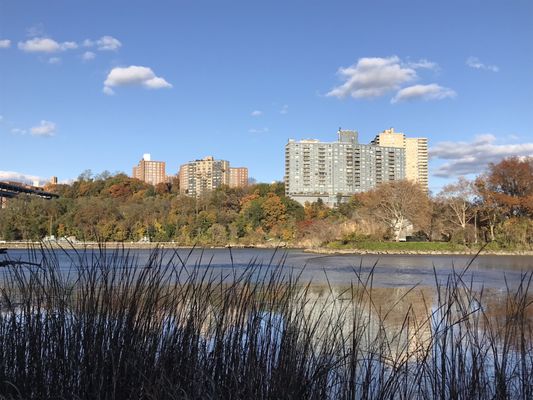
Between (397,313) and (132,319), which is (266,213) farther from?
(132,319)

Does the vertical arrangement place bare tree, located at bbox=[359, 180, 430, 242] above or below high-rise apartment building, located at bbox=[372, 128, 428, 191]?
below

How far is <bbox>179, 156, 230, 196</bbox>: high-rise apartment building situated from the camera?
145875 mm

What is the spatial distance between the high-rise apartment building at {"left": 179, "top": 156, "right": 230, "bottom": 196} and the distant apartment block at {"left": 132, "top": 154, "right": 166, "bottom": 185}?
15.3 metres

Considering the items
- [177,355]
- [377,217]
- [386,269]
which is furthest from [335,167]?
[177,355]

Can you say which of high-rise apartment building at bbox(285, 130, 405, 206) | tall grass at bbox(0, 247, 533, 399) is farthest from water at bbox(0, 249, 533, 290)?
high-rise apartment building at bbox(285, 130, 405, 206)

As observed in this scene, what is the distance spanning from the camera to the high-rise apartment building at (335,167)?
117 meters

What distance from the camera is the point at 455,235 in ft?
180

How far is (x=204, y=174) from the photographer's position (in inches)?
5743

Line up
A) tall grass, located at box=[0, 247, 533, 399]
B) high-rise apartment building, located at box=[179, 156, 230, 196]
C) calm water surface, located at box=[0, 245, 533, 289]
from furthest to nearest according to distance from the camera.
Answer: high-rise apartment building, located at box=[179, 156, 230, 196] → calm water surface, located at box=[0, 245, 533, 289] → tall grass, located at box=[0, 247, 533, 399]

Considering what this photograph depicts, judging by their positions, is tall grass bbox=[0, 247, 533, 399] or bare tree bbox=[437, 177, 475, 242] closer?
tall grass bbox=[0, 247, 533, 399]

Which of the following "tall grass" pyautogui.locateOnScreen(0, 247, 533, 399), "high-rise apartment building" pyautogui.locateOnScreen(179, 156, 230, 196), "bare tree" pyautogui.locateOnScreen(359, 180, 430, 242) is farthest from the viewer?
"high-rise apartment building" pyautogui.locateOnScreen(179, 156, 230, 196)

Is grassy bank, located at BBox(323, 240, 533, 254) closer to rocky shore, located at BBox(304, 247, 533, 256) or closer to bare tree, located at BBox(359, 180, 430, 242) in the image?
rocky shore, located at BBox(304, 247, 533, 256)

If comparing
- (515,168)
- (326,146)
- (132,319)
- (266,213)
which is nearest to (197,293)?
(132,319)

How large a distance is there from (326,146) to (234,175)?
45.2 metres
